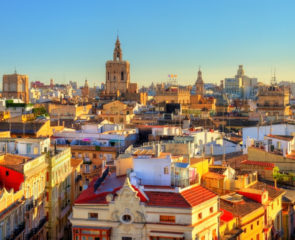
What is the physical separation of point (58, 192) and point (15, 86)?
289ft

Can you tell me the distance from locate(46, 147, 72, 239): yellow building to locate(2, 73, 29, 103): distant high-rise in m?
84.1

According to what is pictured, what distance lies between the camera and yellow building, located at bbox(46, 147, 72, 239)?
1189 inches

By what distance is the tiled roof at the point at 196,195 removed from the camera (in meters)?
21.0

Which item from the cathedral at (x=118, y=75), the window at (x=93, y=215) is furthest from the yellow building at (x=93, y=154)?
the cathedral at (x=118, y=75)

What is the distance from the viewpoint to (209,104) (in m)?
118

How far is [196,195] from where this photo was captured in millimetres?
21766

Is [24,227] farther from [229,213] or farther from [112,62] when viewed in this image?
[112,62]

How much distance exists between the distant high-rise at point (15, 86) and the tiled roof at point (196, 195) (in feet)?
317

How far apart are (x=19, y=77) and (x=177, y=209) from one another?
3948 inches

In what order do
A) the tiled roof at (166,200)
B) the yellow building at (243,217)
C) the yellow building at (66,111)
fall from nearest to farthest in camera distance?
the tiled roof at (166,200)
the yellow building at (243,217)
the yellow building at (66,111)

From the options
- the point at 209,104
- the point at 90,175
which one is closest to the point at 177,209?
the point at 90,175

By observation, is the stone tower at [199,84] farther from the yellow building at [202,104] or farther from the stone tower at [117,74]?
the yellow building at [202,104]

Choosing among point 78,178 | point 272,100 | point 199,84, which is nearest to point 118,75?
point 199,84

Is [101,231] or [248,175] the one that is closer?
[101,231]
